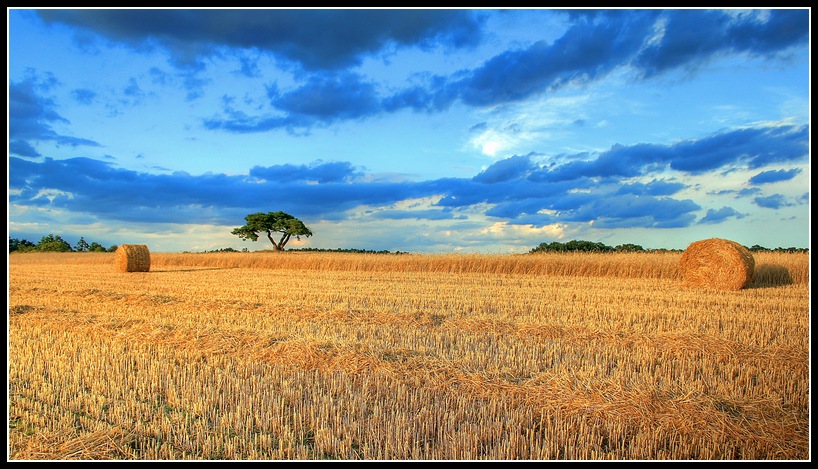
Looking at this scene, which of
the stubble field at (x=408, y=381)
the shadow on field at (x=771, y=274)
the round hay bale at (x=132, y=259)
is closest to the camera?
the stubble field at (x=408, y=381)

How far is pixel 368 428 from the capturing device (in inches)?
177

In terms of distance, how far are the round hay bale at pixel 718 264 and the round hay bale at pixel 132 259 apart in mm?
24345

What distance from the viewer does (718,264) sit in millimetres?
16578

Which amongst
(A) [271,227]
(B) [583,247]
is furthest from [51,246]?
(B) [583,247]

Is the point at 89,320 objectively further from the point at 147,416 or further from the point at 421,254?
the point at 421,254

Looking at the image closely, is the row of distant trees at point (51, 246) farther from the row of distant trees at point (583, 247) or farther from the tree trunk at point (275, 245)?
the row of distant trees at point (583, 247)

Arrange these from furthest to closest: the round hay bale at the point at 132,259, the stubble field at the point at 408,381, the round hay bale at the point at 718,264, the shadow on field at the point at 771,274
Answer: the round hay bale at the point at 132,259
the shadow on field at the point at 771,274
the round hay bale at the point at 718,264
the stubble field at the point at 408,381

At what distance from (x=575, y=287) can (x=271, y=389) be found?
42.5 feet

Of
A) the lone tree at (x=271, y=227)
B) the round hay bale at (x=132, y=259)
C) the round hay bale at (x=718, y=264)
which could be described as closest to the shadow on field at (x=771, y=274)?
the round hay bale at (x=718, y=264)

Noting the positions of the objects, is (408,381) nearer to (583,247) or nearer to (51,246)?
(583,247)

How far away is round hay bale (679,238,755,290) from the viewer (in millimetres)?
16156

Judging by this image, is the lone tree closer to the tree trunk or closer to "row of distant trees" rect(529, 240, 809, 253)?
the tree trunk

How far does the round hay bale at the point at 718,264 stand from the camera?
16156mm

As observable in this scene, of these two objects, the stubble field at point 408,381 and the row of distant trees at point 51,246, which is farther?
the row of distant trees at point 51,246
